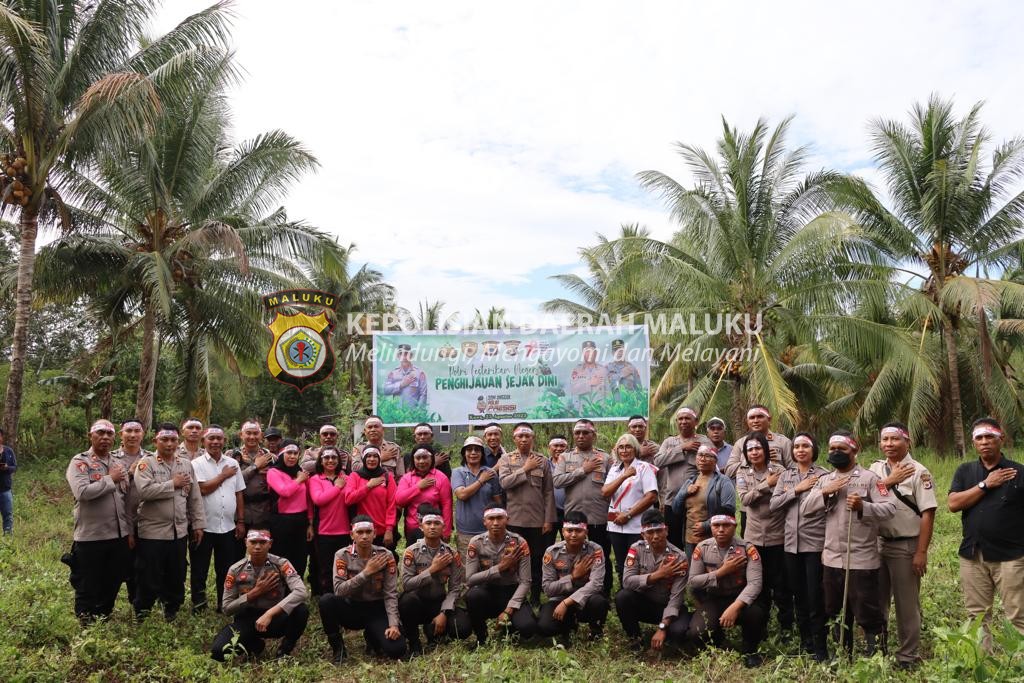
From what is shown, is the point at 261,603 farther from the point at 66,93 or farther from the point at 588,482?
the point at 66,93

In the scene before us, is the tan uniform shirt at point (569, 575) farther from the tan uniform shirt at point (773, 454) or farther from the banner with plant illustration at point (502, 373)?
the banner with plant illustration at point (502, 373)

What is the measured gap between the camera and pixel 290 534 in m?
7.32

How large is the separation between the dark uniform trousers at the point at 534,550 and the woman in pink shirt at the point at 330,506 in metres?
1.49

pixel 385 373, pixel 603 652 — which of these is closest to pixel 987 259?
pixel 385 373

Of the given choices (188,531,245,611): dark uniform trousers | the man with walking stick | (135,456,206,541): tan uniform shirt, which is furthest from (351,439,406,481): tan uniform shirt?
the man with walking stick

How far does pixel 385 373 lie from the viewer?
1152 cm

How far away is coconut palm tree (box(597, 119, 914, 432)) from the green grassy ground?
317 inches

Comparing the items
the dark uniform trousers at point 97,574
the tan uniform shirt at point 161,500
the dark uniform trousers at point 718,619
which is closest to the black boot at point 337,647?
the tan uniform shirt at point 161,500

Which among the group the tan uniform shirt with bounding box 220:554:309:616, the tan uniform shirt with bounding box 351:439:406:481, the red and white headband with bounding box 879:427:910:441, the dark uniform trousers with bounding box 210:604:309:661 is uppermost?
the red and white headband with bounding box 879:427:910:441

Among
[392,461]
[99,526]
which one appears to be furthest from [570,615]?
[99,526]

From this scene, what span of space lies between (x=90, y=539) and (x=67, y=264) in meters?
9.72

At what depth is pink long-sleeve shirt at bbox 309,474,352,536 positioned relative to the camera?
282 inches

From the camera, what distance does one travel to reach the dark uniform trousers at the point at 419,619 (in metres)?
6.48

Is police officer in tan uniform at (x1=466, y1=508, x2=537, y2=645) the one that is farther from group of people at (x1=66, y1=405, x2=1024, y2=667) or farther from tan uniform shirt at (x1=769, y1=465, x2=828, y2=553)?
tan uniform shirt at (x1=769, y1=465, x2=828, y2=553)
